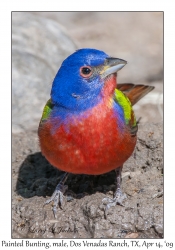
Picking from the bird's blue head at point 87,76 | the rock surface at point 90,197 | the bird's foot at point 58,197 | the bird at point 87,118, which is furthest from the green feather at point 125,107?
the bird's foot at point 58,197

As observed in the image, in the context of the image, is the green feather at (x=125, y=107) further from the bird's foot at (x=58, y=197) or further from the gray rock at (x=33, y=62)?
the gray rock at (x=33, y=62)

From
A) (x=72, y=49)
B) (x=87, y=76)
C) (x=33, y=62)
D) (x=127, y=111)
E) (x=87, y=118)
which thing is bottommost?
(x=87, y=118)

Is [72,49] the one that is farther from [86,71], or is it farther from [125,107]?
[86,71]

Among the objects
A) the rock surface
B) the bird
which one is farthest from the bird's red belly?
the rock surface

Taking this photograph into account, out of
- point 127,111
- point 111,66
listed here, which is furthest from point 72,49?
point 111,66

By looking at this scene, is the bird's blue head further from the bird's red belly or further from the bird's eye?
the bird's red belly

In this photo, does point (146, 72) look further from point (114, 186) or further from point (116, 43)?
point (114, 186)
